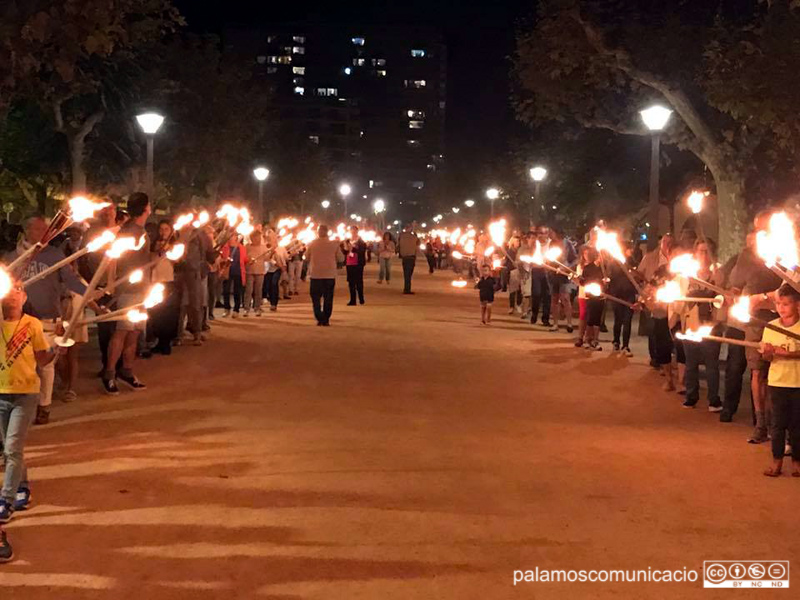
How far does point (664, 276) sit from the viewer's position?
1456 cm

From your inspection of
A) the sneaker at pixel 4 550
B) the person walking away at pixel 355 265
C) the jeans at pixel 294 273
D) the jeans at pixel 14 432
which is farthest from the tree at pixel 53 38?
the jeans at pixel 294 273

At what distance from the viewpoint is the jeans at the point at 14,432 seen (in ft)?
23.4

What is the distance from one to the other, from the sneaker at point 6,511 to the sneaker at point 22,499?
1.20 ft

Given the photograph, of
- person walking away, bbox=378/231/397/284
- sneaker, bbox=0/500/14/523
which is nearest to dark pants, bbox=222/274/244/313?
person walking away, bbox=378/231/397/284

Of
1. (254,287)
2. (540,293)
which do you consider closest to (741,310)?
(540,293)

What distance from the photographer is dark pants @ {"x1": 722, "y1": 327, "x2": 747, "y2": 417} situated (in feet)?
36.1

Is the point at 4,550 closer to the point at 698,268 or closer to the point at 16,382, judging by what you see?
the point at 16,382

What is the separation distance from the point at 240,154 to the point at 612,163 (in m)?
16.8

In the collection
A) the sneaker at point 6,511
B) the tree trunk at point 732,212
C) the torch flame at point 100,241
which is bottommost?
the sneaker at point 6,511

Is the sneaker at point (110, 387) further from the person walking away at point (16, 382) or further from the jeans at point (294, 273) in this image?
the jeans at point (294, 273)

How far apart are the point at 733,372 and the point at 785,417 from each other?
2302 millimetres

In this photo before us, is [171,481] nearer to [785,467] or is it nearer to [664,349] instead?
[785,467]

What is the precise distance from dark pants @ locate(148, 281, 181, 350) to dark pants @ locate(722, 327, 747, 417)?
28.0 feet

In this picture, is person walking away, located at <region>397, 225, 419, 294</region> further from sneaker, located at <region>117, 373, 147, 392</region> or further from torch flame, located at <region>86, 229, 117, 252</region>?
torch flame, located at <region>86, 229, 117, 252</region>
